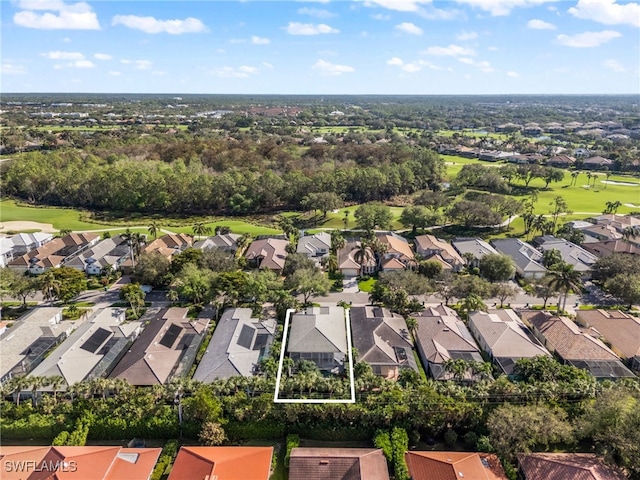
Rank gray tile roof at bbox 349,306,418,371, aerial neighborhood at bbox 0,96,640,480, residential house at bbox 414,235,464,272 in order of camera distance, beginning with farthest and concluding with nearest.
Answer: residential house at bbox 414,235,464,272 < gray tile roof at bbox 349,306,418,371 < aerial neighborhood at bbox 0,96,640,480

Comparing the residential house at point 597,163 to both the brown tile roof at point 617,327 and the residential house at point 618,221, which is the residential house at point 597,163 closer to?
the residential house at point 618,221

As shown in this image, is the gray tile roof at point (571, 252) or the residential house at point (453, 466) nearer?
the residential house at point (453, 466)

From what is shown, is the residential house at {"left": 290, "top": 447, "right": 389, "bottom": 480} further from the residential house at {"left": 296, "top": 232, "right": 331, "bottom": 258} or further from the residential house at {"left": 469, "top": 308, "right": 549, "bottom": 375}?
the residential house at {"left": 296, "top": 232, "right": 331, "bottom": 258}

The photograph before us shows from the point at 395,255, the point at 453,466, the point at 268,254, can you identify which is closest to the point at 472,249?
the point at 395,255

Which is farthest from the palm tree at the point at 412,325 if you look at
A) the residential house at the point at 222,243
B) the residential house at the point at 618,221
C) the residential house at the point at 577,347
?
the residential house at the point at 618,221

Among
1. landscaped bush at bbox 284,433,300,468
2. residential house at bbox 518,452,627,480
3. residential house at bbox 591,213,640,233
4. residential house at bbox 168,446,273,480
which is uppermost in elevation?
residential house at bbox 591,213,640,233

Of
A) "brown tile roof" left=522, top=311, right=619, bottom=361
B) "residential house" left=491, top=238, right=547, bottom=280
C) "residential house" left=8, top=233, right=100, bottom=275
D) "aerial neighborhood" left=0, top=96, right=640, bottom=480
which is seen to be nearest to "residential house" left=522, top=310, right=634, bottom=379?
"brown tile roof" left=522, top=311, right=619, bottom=361

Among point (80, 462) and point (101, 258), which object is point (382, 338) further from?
point (101, 258)
